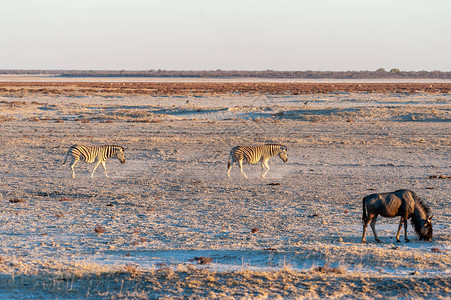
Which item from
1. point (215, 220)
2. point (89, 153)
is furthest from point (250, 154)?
point (215, 220)

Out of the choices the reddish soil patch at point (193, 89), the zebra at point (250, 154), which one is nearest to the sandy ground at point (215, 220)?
the zebra at point (250, 154)

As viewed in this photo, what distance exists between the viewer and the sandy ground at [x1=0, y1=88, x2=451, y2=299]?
32.1 ft

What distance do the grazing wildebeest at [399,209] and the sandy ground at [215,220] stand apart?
39cm

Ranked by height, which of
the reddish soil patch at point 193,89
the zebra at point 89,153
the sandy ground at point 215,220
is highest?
the reddish soil patch at point 193,89

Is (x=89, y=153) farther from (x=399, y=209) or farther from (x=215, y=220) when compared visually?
(x=399, y=209)

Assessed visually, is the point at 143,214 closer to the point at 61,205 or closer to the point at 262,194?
the point at 61,205

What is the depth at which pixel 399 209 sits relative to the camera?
42.2 feet

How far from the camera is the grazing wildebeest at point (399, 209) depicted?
41.6 feet

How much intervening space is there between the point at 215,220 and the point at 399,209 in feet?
14.7

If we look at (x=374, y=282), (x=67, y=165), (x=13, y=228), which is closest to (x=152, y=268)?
(x=374, y=282)

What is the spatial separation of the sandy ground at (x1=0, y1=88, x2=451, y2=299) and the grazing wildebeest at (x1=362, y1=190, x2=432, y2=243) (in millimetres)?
391

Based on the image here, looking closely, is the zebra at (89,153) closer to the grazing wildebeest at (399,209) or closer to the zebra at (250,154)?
the zebra at (250,154)

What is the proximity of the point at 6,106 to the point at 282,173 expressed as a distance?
135ft

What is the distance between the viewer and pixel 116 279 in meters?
9.92
